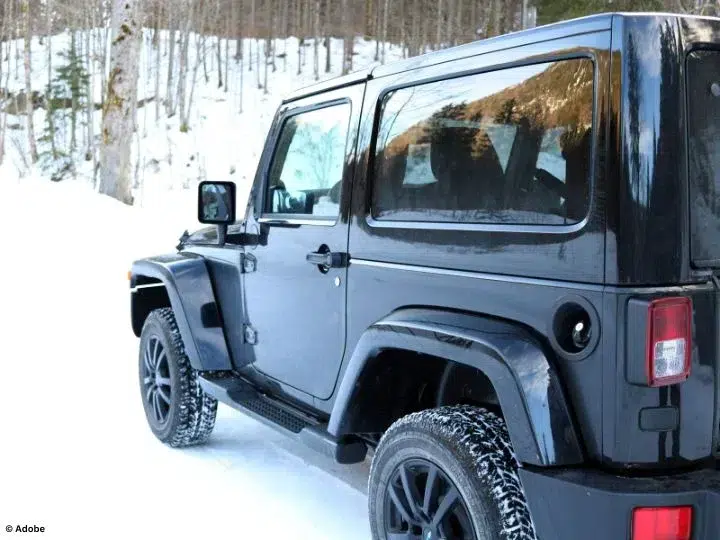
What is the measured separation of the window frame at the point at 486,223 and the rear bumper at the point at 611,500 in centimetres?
67

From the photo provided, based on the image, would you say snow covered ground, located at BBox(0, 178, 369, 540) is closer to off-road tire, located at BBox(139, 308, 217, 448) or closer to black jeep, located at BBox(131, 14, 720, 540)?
off-road tire, located at BBox(139, 308, 217, 448)

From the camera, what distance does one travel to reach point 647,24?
6.85 feet

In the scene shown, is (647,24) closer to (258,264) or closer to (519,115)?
(519,115)

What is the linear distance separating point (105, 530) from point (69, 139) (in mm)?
29494

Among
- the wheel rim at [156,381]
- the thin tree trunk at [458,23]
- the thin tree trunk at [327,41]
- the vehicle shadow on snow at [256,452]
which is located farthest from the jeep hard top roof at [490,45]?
the thin tree trunk at [458,23]

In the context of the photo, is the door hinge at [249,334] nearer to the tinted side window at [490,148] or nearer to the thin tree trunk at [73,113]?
the tinted side window at [490,148]

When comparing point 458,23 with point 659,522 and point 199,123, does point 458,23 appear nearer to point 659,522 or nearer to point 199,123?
point 199,123

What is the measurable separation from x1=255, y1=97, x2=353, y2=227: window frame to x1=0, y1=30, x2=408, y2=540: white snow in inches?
38.4

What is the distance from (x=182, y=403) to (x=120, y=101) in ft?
34.9

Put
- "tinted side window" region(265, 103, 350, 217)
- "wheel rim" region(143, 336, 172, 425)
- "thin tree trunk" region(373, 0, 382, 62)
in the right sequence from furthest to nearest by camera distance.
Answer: "thin tree trunk" region(373, 0, 382, 62)
"wheel rim" region(143, 336, 172, 425)
"tinted side window" region(265, 103, 350, 217)

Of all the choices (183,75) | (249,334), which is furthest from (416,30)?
(249,334)

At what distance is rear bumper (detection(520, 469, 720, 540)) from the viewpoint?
1.98 meters

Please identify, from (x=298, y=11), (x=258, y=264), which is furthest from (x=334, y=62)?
(x=258, y=264)

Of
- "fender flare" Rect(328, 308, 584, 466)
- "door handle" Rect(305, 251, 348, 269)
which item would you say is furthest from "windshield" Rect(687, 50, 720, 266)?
"door handle" Rect(305, 251, 348, 269)
